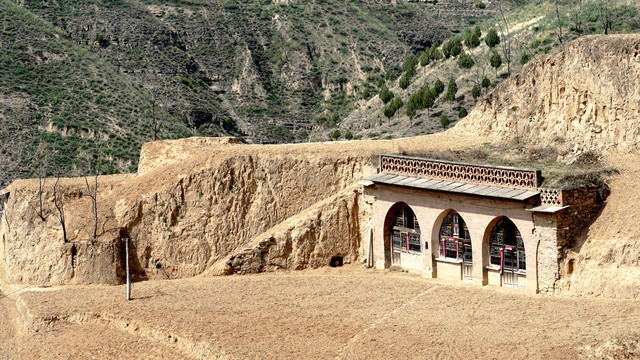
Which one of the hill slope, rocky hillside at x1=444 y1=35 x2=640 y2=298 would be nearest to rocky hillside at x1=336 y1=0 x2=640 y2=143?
the hill slope

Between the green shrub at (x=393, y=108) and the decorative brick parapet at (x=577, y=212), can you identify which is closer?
the decorative brick parapet at (x=577, y=212)

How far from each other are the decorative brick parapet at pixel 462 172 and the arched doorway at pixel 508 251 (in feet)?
4.24

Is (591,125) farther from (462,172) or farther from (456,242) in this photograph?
(456,242)

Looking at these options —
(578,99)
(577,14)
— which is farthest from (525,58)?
(578,99)

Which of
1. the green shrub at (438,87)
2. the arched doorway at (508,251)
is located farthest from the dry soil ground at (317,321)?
the green shrub at (438,87)

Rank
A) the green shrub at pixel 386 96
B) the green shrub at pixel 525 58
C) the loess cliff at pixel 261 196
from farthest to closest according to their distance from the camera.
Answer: the green shrub at pixel 386 96, the green shrub at pixel 525 58, the loess cliff at pixel 261 196

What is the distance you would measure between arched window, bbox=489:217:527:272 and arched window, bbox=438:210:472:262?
1.03m

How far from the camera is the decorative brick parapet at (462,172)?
27578 millimetres

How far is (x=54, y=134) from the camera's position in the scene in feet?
196

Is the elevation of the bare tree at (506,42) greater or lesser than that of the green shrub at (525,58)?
greater

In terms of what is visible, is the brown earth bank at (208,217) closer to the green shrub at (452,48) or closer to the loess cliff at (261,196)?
the loess cliff at (261,196)

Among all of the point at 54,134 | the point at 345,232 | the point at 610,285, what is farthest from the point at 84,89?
the point at 610,285

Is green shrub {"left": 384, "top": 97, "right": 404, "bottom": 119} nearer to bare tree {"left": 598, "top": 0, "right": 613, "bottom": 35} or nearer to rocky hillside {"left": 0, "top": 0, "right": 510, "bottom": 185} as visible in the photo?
rocky hillside {"left": 0, "top": 0, "right": 510, "bottom": 185}

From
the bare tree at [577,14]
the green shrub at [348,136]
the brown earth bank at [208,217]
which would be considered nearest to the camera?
the brown earth bank at [208,217]
